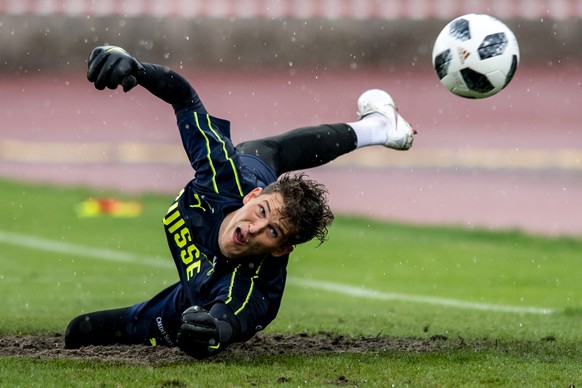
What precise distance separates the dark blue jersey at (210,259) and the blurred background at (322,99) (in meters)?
9.18

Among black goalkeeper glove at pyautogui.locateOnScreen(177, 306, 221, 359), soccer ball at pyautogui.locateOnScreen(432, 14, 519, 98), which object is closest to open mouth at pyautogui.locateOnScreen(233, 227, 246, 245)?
black goalkeeper glove at pyautogui.locateOnScreen(177, 306, 221, 359)

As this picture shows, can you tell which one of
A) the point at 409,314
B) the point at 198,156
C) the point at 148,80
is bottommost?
the point at 409,314

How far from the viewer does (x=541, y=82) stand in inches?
880

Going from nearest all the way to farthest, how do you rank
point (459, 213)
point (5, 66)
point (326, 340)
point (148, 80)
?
point (148, 80)
point (326, 340)
point (459, 213)
point (5, 66)

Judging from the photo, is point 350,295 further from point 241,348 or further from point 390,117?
point 241,348

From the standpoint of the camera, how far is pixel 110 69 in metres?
6.07

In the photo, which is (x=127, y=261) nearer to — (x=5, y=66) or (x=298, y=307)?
(x=298, y=307)

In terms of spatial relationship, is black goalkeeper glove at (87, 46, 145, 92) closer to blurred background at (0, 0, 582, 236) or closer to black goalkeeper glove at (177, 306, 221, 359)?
black goalkeeper glove at (177, 306, 221, 359)

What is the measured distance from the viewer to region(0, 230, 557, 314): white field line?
380 inches

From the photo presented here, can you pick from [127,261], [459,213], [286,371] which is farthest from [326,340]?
[459,213]

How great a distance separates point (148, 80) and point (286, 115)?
1468 cm

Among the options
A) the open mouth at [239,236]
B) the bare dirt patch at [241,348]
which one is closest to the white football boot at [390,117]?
the bare dirt patch at [241,348]

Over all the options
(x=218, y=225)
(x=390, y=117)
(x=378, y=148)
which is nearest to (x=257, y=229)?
(x=218, y=225)

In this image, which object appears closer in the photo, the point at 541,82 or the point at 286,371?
the point at 286,371
